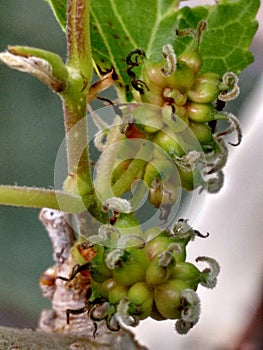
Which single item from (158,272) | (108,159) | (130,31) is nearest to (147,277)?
(158,272)

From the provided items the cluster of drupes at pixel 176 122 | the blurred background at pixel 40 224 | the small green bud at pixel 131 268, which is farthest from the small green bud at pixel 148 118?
the blurred background at pixel 40 224

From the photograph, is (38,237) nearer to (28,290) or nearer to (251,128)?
(28,290)

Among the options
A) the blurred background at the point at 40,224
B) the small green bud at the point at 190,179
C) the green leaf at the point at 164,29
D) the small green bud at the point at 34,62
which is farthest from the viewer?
the blurred background at the point at 40,224

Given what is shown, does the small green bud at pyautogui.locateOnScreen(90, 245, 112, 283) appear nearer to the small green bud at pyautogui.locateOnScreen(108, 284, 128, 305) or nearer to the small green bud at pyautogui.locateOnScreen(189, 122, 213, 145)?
the small green bud at pyautogui.locateOnScreen(108, 284, 128, 305)

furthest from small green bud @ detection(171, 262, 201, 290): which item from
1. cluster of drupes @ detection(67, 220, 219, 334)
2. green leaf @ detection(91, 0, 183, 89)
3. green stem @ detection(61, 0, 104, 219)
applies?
green leaf @ detection(91, 0, 183, 89)

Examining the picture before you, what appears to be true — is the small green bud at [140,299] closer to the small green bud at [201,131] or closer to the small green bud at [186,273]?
the small green bud at [186,273]

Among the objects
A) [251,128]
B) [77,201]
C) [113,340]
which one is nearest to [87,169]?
[77,201]

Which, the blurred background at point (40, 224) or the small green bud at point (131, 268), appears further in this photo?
the blurred background at point (40, 224)
